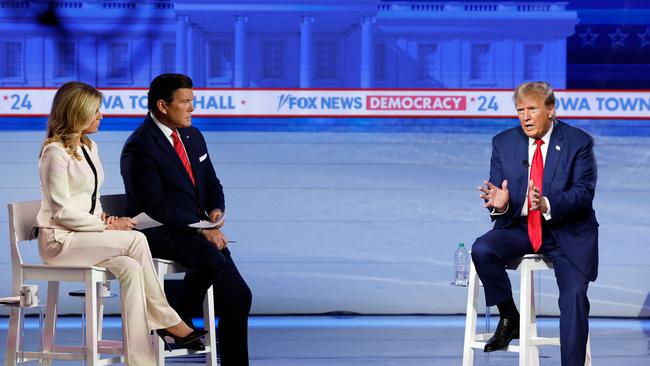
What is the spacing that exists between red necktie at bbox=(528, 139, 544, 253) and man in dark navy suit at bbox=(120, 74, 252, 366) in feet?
3.71

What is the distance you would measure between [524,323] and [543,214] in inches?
16.7

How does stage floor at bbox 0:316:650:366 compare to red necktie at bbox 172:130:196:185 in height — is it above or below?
below

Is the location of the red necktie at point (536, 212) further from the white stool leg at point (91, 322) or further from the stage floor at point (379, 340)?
the white stool leg at point (91, 322)

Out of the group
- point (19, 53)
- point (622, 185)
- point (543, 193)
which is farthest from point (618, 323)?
point (19, 53)

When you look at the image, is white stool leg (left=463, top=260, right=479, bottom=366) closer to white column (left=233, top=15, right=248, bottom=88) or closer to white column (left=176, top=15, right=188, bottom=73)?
white column (left=233, top=15, right=248, bottom=88)

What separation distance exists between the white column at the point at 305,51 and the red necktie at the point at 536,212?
243 centimetres

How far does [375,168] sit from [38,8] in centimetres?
225

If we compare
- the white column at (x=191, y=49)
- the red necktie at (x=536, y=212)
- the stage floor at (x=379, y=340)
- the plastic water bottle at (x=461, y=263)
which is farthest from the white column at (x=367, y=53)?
the red necktie at (x=536, y=212)

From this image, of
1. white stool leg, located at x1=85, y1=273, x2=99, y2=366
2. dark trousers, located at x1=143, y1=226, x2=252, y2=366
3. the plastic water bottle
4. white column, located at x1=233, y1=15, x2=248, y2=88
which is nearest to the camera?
white stool leg, located at x1=85, y1=273, x2=99, y2=366

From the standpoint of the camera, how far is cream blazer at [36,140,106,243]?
147 inches

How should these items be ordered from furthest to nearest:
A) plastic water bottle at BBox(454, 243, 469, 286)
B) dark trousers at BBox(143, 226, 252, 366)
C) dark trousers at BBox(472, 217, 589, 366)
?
1. plastic water bottle at BBox(454, 243, 469, 286)
2. dark trousers at BBox(143, 226, 252, 366)
3. dark trousers at BBox(472, 217, 589, 366)

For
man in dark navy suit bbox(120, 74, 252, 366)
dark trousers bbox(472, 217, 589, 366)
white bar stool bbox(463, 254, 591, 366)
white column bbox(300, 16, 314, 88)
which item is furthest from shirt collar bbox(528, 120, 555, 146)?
white column bbox(300, 16, 314, 88)

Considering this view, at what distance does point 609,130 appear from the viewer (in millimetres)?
6383

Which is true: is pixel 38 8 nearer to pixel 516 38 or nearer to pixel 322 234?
pixel 322 234
